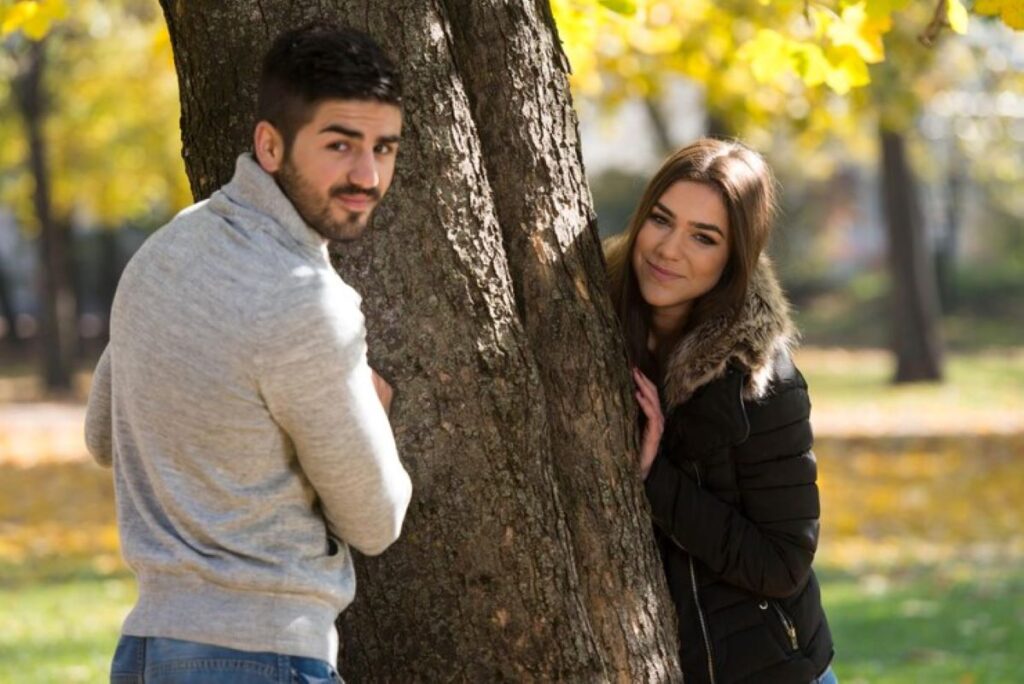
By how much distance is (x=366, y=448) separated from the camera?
2598mm

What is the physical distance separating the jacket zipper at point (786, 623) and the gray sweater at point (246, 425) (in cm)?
136

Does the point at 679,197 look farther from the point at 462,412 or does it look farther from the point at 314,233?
the point at 314,233

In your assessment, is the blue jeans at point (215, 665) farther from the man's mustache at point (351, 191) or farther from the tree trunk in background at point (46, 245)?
the tree trunk in background at point (46, 245)

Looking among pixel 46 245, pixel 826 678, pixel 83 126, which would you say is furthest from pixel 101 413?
pixel 83 126

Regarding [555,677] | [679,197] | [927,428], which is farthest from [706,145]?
[927,428]

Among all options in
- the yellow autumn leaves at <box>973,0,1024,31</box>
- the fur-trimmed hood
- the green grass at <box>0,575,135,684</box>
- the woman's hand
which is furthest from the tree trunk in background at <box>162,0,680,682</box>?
the green grass at <box>0,575,135,684</box>

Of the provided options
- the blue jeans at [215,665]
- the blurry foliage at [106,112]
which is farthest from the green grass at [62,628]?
the blurry foliage at [106,112]

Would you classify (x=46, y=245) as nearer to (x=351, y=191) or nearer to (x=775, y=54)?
(x=775, y=54)

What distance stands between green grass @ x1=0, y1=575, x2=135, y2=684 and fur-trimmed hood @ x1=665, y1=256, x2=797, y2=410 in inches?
171

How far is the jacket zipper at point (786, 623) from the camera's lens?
3.74m

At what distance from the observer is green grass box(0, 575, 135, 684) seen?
7535 mm

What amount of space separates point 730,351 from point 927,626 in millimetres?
5900

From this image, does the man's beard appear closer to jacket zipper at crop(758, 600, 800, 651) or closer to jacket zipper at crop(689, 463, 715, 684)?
jacket zipper at crop(689, 463, 715, 684)

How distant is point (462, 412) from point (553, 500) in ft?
0.98
